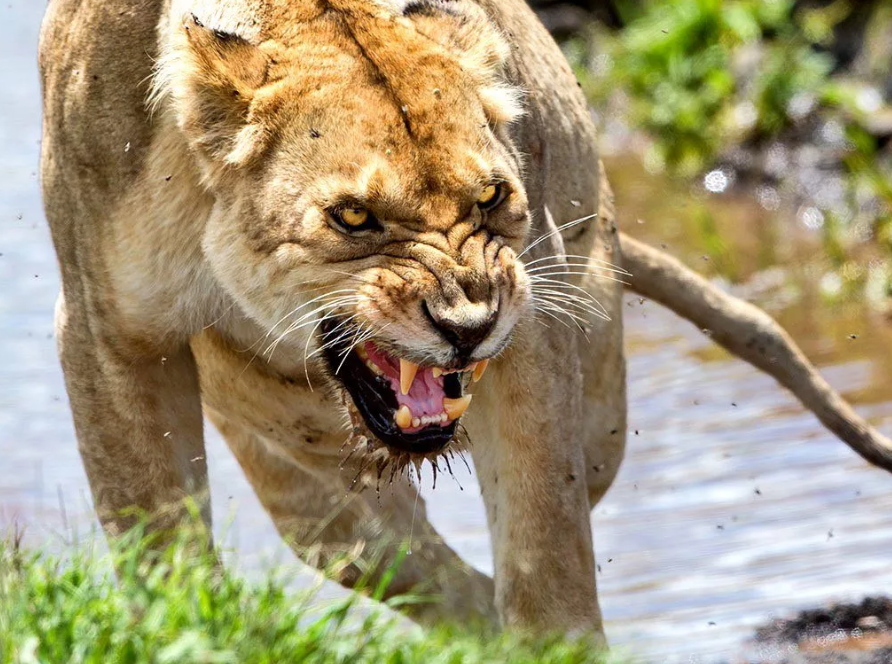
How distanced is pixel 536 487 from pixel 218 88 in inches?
49.1

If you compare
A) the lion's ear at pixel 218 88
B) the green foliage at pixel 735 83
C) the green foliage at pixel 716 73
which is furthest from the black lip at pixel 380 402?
the green foliage at pixel 716 73

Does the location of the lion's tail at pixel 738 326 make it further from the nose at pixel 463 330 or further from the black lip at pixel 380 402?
the nose at pixel 463 330

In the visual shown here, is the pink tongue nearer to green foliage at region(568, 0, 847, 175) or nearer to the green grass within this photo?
the green grass

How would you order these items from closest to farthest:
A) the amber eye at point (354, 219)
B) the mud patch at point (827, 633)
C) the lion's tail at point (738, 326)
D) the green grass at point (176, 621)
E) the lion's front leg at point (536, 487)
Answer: the green grass at point (176, 621)
the amber eye at point (354, 219)
the lion's front leg at point (536, 487)
the mud patch at point (827, 633)
the lion's tail at point (738, 326)

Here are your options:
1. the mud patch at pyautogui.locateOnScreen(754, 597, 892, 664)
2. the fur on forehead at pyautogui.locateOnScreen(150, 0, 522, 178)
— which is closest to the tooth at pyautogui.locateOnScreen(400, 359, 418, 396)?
the fur on forehead at pyautogui.locateOnScreen(150, 0, 522, 178)

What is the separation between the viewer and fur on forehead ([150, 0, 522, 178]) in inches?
131

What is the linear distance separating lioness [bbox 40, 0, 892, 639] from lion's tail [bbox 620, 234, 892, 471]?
2.75 feet

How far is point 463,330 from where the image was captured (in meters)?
3.13

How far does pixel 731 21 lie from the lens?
1127 cm

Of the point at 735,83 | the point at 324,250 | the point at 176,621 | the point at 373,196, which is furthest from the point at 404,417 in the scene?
the point at 735,83

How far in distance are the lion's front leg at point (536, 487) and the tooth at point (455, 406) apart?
1.39 feet

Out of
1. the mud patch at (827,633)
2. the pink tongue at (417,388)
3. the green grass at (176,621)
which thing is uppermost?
the pink tongue at (417,388)

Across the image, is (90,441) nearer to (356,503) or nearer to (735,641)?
(356,503)

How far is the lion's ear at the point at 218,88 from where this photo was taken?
132 inches
